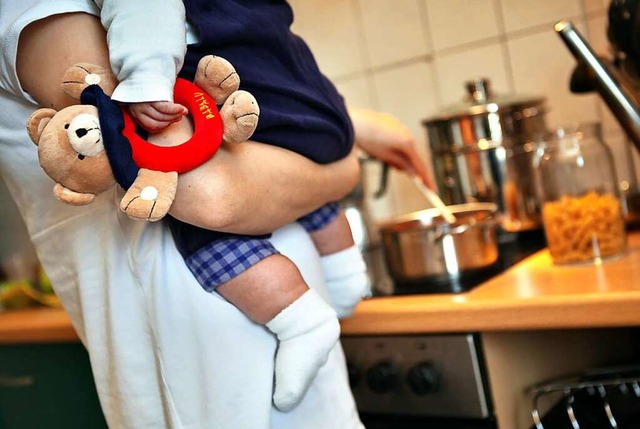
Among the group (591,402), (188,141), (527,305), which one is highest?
(188,141)

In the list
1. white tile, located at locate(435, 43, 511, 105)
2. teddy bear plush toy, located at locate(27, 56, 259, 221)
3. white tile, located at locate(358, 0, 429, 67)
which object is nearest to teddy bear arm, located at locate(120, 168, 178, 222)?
teddy bear plush toy, located at locate(27, 56, 259, 221)

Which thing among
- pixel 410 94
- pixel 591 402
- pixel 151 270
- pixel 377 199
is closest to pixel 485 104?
pixel 410 94

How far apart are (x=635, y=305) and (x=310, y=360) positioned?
358mm

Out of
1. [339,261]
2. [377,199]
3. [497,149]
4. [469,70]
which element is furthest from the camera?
[377,199]

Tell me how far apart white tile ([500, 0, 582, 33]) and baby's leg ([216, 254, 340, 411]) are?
0.93 metres

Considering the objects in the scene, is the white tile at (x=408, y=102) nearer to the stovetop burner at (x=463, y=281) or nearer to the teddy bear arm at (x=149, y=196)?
the stovetop burner at (x=463, y=281)

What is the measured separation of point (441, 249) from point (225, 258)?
0.48 meters

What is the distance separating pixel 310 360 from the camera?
72 centimetres

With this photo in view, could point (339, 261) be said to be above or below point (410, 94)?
below

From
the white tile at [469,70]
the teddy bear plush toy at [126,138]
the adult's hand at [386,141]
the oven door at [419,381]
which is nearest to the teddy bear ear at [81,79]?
the teddy bear plush toy at [126,138]

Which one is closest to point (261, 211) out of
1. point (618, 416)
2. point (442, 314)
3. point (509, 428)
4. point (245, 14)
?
point (245, 14)

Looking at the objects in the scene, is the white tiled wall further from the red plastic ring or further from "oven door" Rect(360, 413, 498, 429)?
the red plastic ring

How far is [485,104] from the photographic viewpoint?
1.37 meters

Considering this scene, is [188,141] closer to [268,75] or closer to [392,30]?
[268,75]
